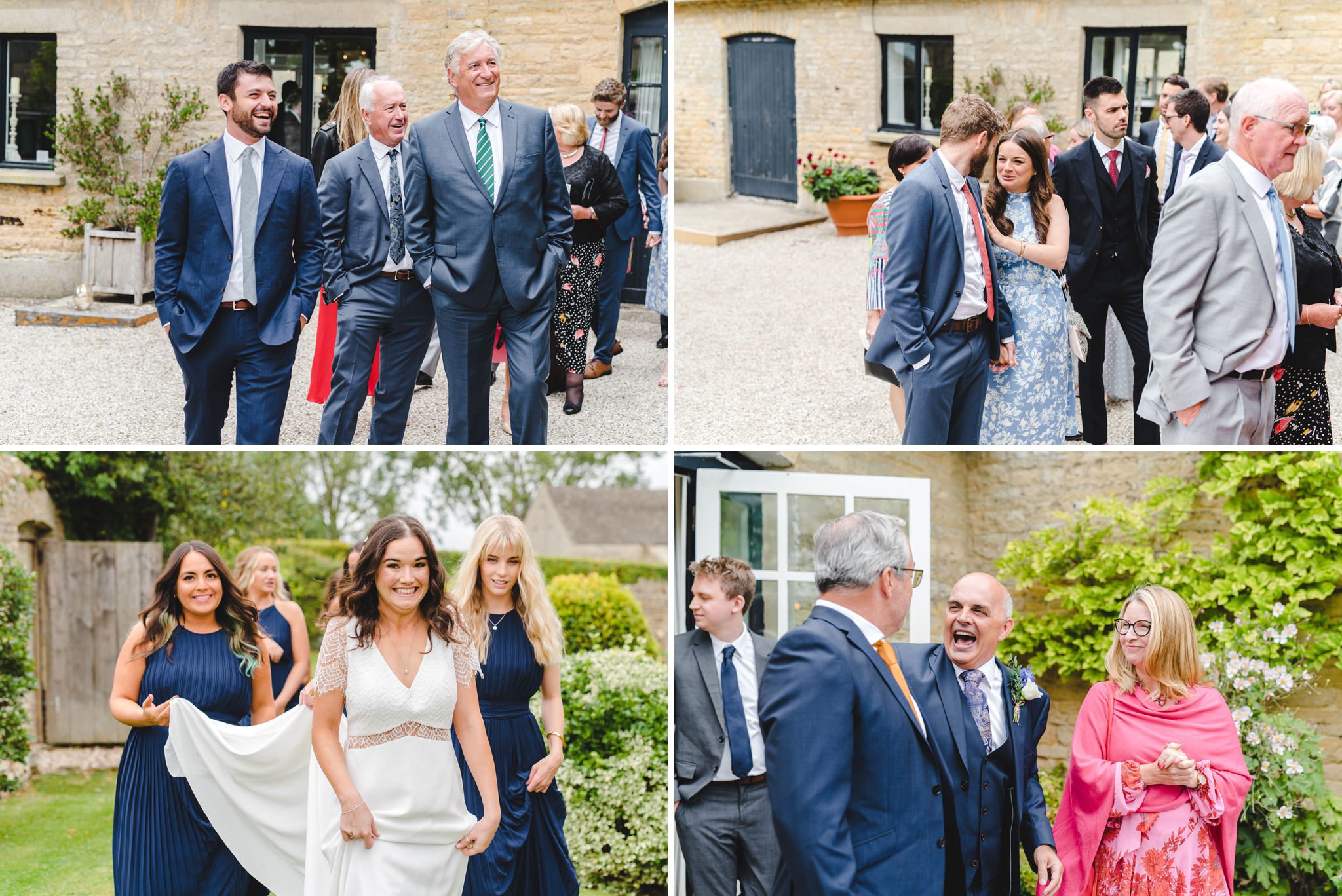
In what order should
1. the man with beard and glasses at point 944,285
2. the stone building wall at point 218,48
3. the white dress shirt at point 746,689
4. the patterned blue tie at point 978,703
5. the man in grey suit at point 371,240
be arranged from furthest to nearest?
the stone building wall at point 218,48 → the man in grey suit at point 371,240 → the white dress shirt at point 746,689 → the man with beard and glasses at point 944,285 → the patterned blue tie at point 978,703

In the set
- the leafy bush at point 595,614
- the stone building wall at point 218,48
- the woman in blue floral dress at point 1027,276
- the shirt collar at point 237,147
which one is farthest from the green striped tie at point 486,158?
the stone building wall at point 218,48

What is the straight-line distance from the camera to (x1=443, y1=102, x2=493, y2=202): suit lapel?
4.83m

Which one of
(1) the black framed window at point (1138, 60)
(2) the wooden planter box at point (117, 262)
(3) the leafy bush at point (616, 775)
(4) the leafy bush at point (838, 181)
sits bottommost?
(3) the leafy bush at point (616, 775)

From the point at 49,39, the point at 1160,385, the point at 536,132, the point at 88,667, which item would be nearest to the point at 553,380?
the point at 536,132

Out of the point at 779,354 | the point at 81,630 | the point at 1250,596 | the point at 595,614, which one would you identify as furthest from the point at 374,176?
the point at 81,630

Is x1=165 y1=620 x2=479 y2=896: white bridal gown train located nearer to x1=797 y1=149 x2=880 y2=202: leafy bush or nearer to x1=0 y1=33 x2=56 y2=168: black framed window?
x1=0 y1=33 x2=56 y2=168: black framed window

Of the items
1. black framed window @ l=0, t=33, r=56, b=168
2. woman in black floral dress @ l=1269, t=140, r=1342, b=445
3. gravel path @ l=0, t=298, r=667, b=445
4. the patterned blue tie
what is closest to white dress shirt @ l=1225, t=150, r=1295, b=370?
woman in black floral dress @ l=1269, t=140, r=1342, b=445

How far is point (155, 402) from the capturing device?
307 inches

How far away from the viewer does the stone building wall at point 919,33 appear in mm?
12062

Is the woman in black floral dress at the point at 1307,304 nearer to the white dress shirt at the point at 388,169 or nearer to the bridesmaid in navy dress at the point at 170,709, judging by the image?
the white dress shirt at the point at 388,169

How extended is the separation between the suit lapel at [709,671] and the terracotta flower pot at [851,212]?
396 inches

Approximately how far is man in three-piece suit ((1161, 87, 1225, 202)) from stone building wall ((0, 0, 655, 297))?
5043 mm

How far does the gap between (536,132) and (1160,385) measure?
2.59 m

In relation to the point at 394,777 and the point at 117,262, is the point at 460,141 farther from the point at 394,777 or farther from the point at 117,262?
the point at 117,262
